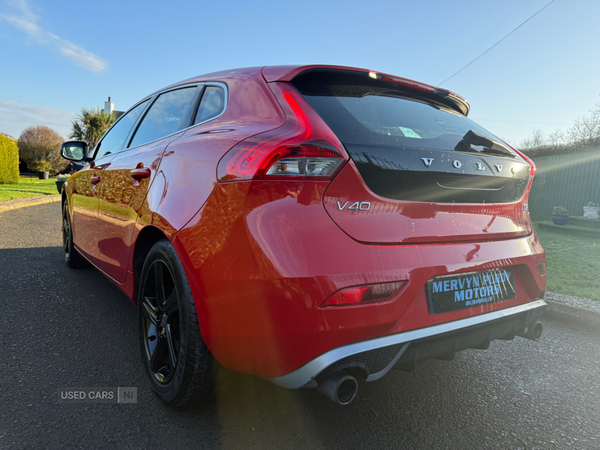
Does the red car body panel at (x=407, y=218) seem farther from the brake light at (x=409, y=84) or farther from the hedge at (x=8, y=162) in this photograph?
the hedge at (x=8, y=162)

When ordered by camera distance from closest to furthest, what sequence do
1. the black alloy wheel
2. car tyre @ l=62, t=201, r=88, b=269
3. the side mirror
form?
the black alloy wheel < the side mirror < car tyre @ l=62, t=201, r=88, b=269

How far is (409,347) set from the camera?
1.60 meters

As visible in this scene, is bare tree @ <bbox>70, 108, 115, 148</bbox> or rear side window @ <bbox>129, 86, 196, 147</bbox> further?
bare tree @ <bbox>70, 108, 115, 148</bbox>

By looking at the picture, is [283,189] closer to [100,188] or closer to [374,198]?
[374,198]

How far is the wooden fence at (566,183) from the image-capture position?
37.4 feet

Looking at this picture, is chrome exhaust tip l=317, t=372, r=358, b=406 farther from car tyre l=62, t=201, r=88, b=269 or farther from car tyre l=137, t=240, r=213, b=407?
car tyre l=62, t=201, r=88, b=269

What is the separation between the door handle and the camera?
230 centimetres

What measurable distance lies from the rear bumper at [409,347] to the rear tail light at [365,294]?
15 cm

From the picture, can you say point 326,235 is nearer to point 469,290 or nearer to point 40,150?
point 469,290

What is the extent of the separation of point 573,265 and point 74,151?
6245mm

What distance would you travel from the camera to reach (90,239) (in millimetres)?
3350

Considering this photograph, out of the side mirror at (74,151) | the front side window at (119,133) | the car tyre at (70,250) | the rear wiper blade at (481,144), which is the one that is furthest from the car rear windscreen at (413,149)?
the car tyre at (70,250)

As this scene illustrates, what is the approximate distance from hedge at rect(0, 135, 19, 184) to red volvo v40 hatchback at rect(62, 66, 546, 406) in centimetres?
1834

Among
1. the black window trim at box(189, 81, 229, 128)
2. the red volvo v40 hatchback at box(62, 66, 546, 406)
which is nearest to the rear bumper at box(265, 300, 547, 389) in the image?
the red volvo v40 hatchback at box(62, 66, 546, 406)
